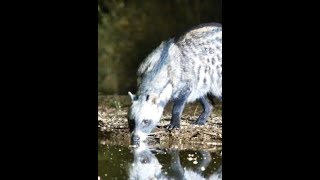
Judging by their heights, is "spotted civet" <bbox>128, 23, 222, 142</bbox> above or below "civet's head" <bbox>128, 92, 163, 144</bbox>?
above

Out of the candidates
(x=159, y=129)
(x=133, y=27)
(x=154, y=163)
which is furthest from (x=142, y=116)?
(x=133, y=27)

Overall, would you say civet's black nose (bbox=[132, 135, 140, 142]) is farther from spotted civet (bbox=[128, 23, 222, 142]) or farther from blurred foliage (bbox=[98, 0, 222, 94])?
blurred foliage (bbox=[98, 0, 222, 94])

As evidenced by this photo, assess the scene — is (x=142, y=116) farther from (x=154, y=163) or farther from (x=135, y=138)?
(x=154, y=163)

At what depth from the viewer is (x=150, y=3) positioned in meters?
4.48

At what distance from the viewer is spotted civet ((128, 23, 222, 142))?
177 inches

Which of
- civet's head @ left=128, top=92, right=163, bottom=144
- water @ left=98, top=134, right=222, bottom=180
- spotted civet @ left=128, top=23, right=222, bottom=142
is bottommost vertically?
water @ left=98, top=134, right=222, bottom=180

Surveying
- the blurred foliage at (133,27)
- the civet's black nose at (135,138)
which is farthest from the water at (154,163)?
the blurred foliage at (133,27)

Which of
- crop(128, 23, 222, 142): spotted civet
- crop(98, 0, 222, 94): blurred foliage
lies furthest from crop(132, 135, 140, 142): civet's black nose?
crop(98, 0, 222, 94): blurred foliage

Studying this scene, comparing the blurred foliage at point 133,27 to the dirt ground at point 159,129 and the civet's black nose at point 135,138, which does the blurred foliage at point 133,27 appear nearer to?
the dirt ground at point 159,129

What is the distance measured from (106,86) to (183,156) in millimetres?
559

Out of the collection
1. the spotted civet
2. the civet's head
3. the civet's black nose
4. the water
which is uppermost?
the spotted civet

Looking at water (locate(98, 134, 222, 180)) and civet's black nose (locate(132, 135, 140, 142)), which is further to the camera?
civet's black nose (locate(132, 135, 140, 142))

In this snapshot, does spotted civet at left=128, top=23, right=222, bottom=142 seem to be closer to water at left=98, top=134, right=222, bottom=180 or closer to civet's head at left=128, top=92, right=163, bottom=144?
civet's head at left=128, top=92, right=163, bottom=144
